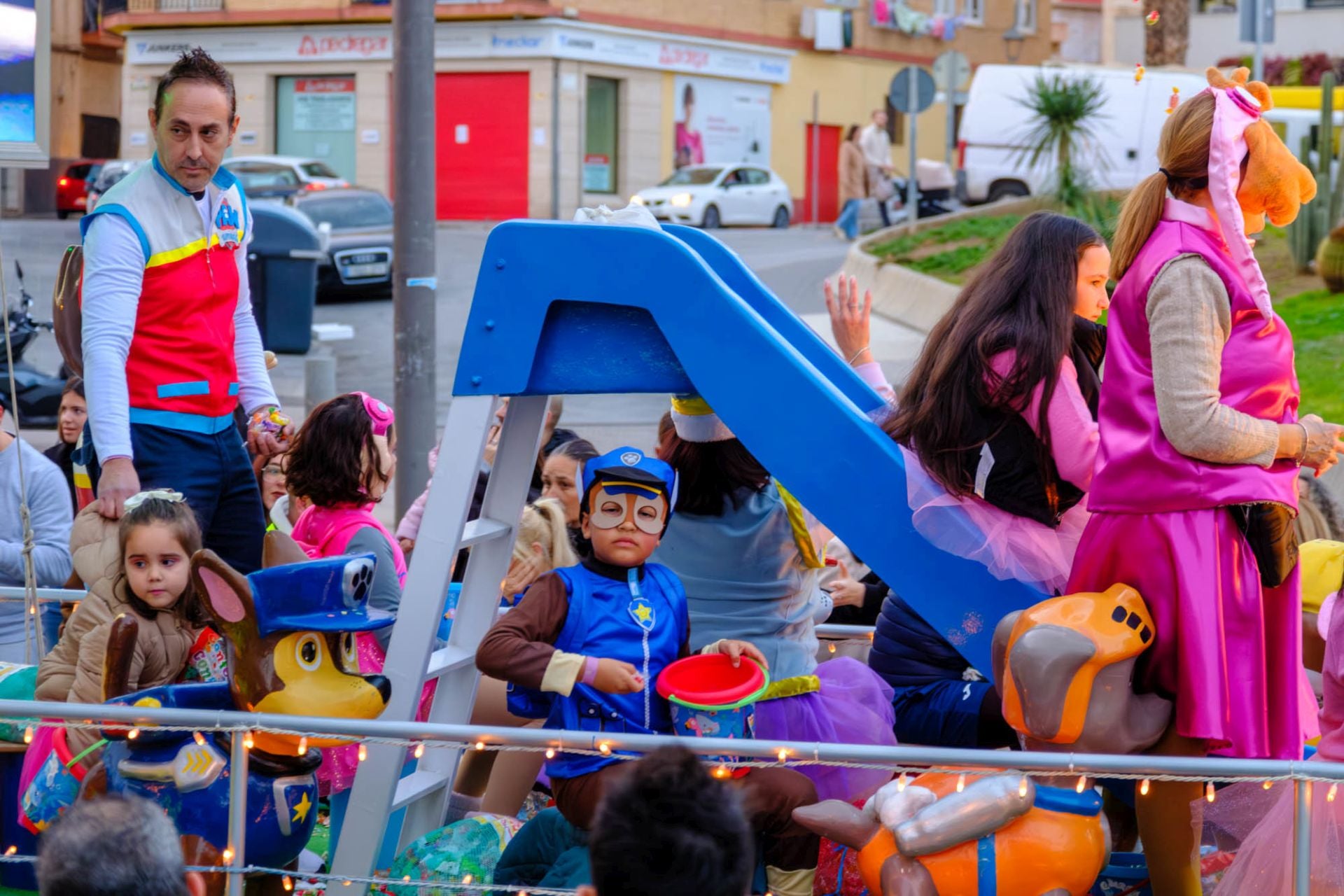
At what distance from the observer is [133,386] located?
450 centimetres

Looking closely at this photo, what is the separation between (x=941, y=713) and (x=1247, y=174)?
1569mm

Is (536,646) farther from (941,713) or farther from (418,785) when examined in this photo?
(941,713)

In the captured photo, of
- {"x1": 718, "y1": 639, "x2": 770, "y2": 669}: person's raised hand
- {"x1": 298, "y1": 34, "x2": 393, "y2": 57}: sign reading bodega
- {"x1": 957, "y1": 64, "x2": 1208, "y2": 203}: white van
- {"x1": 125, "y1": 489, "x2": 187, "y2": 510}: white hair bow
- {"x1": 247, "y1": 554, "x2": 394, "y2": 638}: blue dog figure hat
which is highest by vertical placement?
{"x1": 298, "y1": 34, "x2": 393, "y2": 57}: sign reading bodega

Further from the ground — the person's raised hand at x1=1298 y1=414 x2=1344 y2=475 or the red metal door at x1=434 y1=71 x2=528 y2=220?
the red metal door at x1=434 y1=71 x2=528 y2=220

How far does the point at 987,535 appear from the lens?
3904mm

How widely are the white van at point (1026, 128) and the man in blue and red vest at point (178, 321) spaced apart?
786 inches

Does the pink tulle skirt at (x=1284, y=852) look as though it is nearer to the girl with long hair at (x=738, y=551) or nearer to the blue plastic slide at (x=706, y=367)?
the blue plastic slide at (x=706, y=367)

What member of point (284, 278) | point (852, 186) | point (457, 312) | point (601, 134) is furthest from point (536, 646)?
point (601, 134)

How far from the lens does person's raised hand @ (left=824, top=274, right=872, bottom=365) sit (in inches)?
183

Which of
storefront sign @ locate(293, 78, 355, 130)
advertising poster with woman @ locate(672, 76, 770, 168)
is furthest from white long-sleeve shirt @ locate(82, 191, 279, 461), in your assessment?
advertising poster with woman @ locate(672, 76, 770, 168)

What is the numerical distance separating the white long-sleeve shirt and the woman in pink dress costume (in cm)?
243

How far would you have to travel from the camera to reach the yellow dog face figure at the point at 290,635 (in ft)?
12.1

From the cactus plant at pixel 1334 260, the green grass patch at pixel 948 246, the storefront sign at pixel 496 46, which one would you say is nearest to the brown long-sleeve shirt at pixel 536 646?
the cactus plant at pixel 1334 260

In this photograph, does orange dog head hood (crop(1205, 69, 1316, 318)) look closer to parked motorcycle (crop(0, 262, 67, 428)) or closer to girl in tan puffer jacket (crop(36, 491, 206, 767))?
girl in tan puffer jacket (crop(36, 491, 206, 767))
